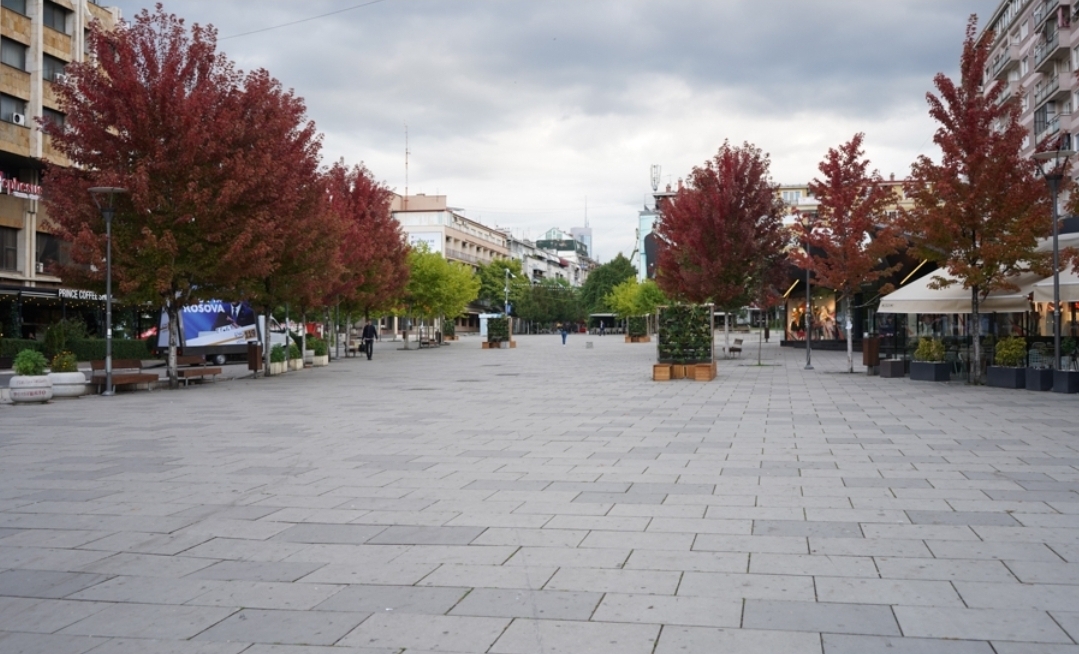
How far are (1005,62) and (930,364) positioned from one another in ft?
146

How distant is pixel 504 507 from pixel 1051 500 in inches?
171

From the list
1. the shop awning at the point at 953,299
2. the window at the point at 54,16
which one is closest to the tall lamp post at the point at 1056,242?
the shop awning at the point at 953,299

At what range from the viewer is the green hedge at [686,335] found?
23859 millimetres

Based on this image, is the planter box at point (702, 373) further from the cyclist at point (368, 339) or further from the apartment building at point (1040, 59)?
the apartment building at point (1040, 59)

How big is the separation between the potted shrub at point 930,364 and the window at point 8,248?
3445 centimetres

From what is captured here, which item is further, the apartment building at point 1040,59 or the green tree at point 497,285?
the green tree at point 497,285

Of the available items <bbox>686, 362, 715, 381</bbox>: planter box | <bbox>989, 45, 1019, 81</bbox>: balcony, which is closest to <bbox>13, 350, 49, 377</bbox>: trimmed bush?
<bbox>686, 362, 715, 381</bbox>: planter box

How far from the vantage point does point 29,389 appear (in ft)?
57.2

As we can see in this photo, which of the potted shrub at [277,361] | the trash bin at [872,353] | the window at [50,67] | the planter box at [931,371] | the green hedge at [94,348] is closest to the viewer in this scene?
the planter box at [931,371]

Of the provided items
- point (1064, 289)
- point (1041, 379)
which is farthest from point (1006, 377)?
point (1064, 289)

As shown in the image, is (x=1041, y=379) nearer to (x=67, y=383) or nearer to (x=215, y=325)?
(x=67, y=383)

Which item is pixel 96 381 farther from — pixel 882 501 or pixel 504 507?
pixel 882 501

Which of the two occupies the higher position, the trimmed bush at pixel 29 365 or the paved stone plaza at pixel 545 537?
the trimmed bush at pixel 29 365

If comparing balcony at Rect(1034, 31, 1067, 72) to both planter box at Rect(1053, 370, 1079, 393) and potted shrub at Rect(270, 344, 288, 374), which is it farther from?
potted shrub at Rect(270, 344, 288, 374)
